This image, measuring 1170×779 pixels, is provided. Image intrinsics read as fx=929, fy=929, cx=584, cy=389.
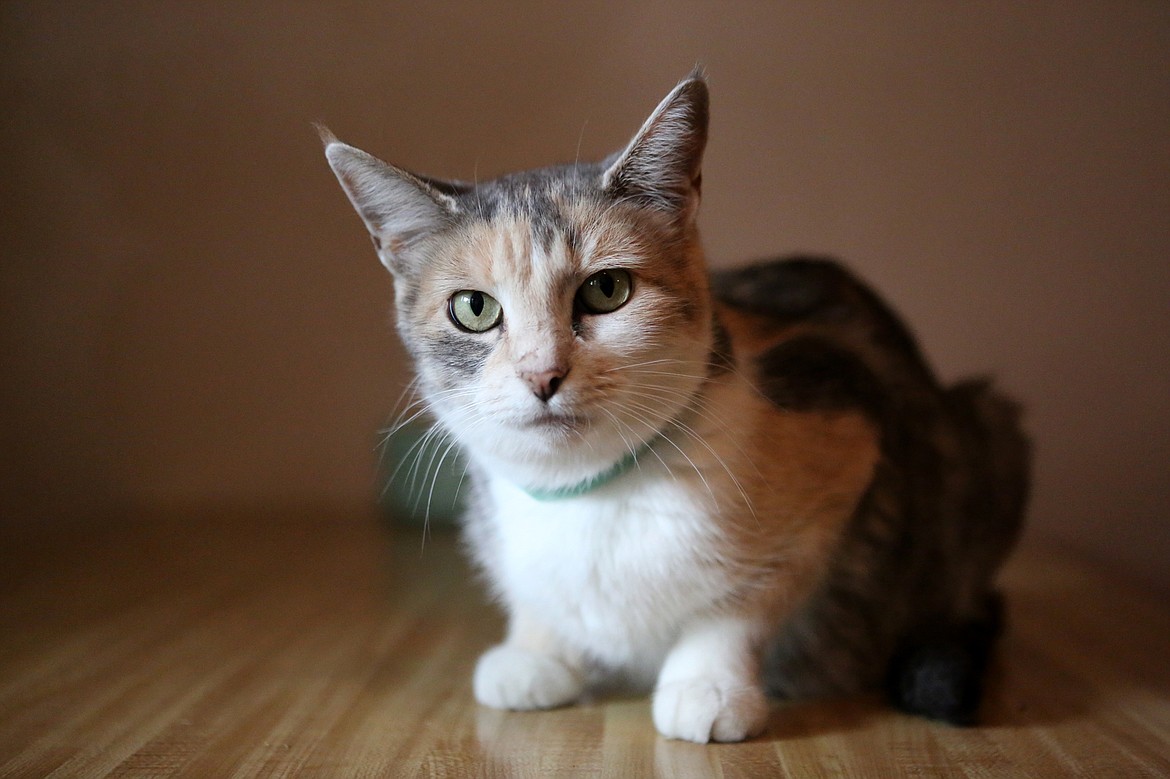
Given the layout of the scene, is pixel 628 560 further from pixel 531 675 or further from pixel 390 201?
pixel 390 201

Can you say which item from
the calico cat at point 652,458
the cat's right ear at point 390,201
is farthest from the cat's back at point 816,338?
the cat's right ear at point 390,201

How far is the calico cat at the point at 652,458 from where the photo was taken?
110 centimetres

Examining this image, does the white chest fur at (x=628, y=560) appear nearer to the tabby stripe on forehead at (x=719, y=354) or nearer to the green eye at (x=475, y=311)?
the tabby stripe on forehead at (x=719, y=354)

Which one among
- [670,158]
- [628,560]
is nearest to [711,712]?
[628,560]

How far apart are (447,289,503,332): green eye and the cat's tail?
0.73 meters

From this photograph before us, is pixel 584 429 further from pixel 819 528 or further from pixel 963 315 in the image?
pixel 963 315

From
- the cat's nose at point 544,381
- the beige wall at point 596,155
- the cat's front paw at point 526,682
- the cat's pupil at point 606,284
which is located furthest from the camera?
the beige wall at point 596,155

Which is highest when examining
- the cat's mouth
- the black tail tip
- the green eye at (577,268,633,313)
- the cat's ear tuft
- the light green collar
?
the cat's ear tuft

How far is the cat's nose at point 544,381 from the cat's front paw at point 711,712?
16.2 inches

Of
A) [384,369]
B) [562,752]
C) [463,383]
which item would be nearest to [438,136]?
[384,369]

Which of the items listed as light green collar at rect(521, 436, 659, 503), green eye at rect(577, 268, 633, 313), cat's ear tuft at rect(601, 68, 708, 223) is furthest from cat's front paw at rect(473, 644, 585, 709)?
cat's ear tuft at rect(601, 68, 708, 223)

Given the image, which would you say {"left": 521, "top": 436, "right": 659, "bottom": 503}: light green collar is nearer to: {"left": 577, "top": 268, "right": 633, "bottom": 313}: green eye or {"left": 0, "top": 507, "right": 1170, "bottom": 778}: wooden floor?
{"left": 577, "top": 268, "right": 633, "bottom": 313}: green eye

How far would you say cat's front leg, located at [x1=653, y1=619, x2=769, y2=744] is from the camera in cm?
111

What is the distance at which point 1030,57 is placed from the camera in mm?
2057
